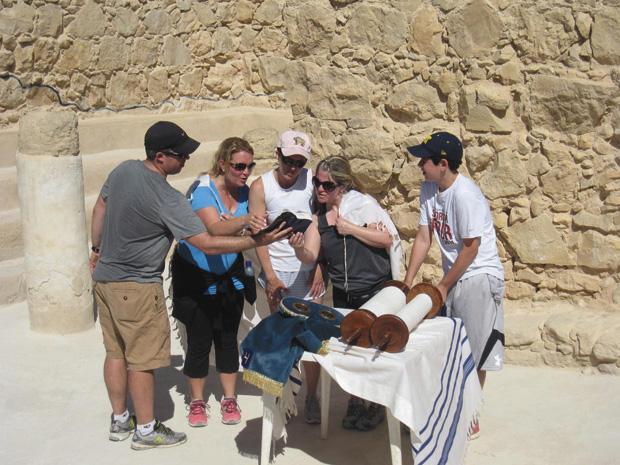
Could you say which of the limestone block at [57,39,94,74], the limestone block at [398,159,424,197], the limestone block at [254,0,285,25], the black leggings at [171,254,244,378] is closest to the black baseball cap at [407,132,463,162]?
the black leggings at [171,254,244,378]

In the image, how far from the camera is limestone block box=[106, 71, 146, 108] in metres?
8.03

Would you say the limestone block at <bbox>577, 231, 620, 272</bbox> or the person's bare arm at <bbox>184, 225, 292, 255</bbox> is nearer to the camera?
the person's bare arm at <bbox>184, 225, 292, 255</bbox>

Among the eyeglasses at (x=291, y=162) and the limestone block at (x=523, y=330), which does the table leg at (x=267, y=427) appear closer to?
the eyeglasses at (x=291, y=162)

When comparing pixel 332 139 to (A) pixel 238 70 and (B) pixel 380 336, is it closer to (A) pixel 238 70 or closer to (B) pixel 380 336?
(A) pixel 238 70

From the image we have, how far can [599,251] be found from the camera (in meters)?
6.20

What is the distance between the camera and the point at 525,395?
218 inches

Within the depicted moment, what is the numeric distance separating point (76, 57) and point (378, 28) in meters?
2.76

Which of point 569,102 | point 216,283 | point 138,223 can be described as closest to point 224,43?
point 569,102

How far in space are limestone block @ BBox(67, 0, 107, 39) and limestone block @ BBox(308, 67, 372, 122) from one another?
202 centimetres

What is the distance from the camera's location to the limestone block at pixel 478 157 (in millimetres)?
6625

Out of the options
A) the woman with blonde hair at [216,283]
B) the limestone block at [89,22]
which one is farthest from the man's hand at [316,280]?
the limestone block at [89,22]

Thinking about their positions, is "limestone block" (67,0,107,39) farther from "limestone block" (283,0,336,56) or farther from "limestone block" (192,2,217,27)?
"limestone block" (283,0,336,56)

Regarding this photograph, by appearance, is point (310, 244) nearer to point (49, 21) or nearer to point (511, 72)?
point (511, 72)

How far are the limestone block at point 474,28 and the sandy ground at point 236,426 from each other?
2.47m
